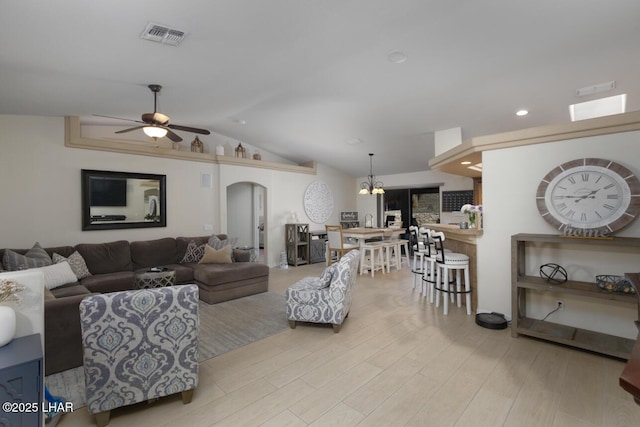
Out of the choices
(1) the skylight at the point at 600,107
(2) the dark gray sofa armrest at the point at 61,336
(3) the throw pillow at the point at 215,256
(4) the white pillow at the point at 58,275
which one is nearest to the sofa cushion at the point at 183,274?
(3) the throw pillow at the point at 215,256

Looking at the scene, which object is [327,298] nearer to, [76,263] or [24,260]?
[76,263]

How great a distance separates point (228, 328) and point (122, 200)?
3.12 m

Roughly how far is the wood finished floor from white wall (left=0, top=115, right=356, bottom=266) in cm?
339

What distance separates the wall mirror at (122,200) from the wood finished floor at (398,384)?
3425 mm

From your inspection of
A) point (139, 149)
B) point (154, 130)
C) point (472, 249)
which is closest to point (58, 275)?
point (154, 130)

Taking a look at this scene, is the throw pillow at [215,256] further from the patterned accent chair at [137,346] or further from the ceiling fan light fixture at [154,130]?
the patterned accent chair at [137,346]

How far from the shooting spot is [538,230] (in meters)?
3.03

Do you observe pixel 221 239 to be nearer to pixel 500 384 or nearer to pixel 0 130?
pixel 0 130

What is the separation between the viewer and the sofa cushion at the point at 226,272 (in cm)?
414

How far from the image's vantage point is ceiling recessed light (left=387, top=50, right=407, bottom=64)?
295 centimetres

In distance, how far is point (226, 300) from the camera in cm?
423

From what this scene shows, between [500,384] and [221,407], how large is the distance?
6.68ft

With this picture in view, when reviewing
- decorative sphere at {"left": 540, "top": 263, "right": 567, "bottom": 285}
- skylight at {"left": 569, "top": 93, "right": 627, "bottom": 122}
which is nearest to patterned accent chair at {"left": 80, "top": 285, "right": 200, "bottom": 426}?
decorative sphere at {"left": 540, "top": 263, "right": 567, "bottom": 285}

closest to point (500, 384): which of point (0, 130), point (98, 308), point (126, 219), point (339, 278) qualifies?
point (339, 278)
